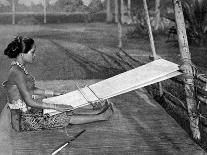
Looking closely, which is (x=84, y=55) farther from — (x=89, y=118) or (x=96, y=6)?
(x=96, y=6)

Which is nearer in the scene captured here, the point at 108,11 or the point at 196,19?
the point at 196,19

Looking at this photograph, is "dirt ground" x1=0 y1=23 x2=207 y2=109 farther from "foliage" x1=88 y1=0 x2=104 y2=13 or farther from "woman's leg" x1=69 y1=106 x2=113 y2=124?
"foliage" x1=88 y1=0 x2=104 y2=13

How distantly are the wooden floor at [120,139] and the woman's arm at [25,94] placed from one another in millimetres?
266

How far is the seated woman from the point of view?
4027 millimetres

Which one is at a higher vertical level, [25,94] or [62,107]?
[25,94]

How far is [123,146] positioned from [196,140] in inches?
32.1

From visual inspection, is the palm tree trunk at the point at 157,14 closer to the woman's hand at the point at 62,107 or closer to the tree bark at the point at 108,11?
the tree bark at the point at 108,11

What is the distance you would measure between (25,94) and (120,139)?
1147 millimetres

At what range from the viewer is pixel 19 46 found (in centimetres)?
405

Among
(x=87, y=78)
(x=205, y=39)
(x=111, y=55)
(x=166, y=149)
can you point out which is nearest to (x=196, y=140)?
(x=166, y=149)

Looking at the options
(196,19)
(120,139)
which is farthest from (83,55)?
(120,139)

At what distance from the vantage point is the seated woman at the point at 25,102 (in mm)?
4027

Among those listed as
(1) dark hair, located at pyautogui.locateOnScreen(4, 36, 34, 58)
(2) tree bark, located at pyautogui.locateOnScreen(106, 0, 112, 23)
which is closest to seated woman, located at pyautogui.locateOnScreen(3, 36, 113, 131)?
(1) dark hair, located at pyautogui.locateOnScreen(4, 36, 34, 58)

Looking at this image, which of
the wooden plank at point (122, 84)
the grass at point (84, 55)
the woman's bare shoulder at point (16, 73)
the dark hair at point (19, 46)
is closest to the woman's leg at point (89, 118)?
the wooden plank at point (122, 84)
